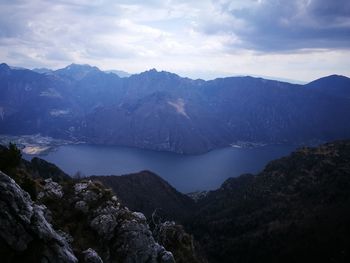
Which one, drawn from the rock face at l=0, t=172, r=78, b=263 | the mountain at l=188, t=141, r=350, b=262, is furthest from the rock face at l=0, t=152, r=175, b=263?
the mountain at l=188, t=141, r=350, b=262

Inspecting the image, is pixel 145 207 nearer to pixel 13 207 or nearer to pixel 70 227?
pixel 70 227

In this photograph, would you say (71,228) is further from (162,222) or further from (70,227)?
(162,222)

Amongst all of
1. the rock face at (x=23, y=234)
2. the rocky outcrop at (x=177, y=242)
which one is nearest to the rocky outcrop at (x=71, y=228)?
the rock face at (x=23, y=234)

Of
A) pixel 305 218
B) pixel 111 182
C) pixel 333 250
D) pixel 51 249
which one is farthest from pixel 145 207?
pixel 51 249

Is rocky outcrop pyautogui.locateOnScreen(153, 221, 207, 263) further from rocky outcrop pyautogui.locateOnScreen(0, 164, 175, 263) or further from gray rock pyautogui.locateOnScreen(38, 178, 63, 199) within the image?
gray rock pyautogui.locateOnScreen(38, 178, 63, 199)

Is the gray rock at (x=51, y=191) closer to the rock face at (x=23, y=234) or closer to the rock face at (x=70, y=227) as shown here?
the rock face at (x=70, y=227)

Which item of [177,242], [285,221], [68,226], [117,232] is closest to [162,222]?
[285,221]
